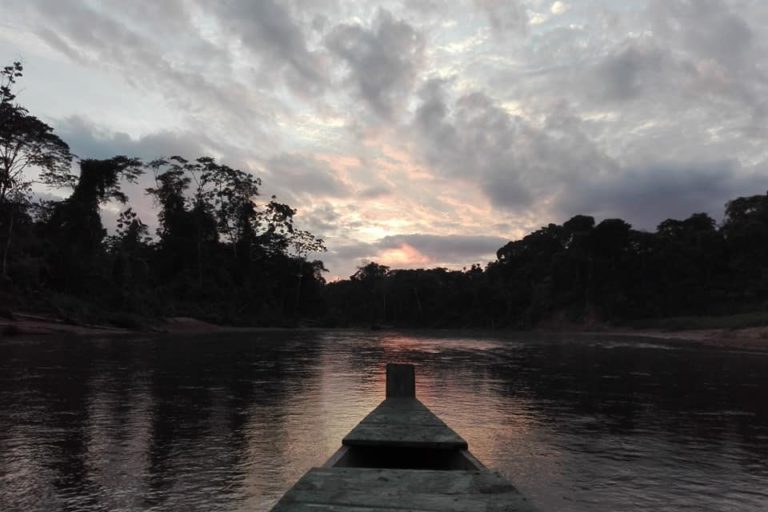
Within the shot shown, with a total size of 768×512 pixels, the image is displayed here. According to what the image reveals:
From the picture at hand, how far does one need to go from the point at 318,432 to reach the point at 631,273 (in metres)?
82.5

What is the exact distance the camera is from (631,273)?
274 ft

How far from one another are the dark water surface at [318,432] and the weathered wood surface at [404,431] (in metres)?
1.10

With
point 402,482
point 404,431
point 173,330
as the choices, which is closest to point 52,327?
point 173,330

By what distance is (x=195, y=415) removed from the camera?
12359mm

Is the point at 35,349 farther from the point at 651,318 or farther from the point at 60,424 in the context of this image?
the point at 651,318

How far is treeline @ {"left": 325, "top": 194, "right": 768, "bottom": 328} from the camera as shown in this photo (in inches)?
2943

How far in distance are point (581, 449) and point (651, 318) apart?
76512 mm

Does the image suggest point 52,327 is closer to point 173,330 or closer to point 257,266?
point 173,330

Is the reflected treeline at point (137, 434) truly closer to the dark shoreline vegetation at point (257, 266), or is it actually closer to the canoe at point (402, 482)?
the canoe at point (402, 482)

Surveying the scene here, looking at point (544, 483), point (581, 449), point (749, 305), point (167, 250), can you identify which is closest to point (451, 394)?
point (581, 449)

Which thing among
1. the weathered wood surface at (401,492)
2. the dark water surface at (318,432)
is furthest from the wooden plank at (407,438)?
the weathered wood surface at (401,492)

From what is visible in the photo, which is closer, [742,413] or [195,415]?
[195,415]

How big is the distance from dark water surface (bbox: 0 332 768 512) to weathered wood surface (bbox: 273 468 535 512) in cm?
206

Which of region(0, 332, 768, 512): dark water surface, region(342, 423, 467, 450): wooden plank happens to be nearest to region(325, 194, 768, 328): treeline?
region(0, 332, 768, 512): dark water surface
